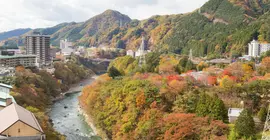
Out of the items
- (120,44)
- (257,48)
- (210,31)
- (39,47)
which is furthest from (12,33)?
(257,48)

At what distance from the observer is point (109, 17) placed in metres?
162

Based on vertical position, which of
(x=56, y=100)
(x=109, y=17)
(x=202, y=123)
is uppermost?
(x=109, y=17)

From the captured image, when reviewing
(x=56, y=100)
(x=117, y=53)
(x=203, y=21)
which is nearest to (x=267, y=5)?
(x=203, y=21)

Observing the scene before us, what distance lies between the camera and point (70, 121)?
2552 cm

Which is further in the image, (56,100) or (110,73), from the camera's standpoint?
(56,100)

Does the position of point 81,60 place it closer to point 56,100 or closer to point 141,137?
point 56,100

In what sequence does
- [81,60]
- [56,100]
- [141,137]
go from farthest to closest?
Answer: [81,60]
[56,100]
[141,137]

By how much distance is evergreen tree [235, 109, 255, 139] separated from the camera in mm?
12898

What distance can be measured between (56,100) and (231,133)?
26.3 metres

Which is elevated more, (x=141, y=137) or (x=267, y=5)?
(x=267, y=5)

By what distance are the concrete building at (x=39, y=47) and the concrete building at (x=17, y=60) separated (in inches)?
266

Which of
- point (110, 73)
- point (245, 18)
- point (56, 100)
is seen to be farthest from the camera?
point (245, 18)

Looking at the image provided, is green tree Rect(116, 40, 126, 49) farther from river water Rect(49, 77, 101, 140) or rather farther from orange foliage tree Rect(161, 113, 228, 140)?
orange foliage tree Rect(161, 113, 228, 140)

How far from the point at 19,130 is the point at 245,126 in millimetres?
9552
